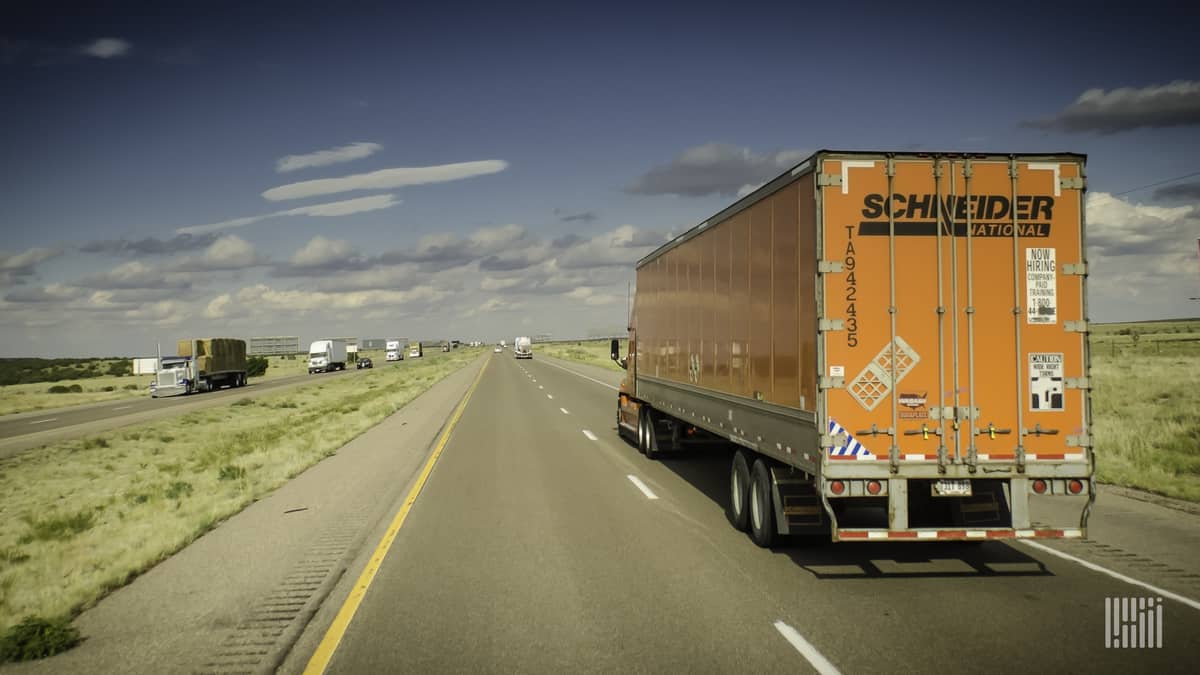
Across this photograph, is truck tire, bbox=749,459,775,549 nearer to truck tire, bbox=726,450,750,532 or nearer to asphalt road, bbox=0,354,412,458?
truck tire, bbox=726,450,750,532

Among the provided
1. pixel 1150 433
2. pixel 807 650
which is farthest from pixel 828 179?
pixel 1150 433

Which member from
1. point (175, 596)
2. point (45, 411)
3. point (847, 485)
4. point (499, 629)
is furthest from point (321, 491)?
point (45, 411)

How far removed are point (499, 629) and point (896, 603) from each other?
10.8 ft

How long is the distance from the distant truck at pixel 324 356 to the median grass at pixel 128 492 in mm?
52558

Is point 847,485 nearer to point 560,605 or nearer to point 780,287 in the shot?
point 780,287

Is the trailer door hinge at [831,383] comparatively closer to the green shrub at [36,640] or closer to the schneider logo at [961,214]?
Answer: the schneider logo at [961,214]

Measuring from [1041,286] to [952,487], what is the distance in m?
2.03

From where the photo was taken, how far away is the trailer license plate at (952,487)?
22.9ft

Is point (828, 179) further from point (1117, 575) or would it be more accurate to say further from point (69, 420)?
point (69, 420)

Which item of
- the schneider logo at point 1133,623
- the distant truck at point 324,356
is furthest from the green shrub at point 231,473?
the distant truck at point 324,356

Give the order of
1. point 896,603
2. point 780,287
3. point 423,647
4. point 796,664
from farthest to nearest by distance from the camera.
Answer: point 780,287 < point 896,603 < point 423,647 < point 796,664

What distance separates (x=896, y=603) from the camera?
6.46 metres

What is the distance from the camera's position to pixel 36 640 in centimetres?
562

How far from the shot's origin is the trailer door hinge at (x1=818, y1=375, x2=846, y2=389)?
690 centimetres
